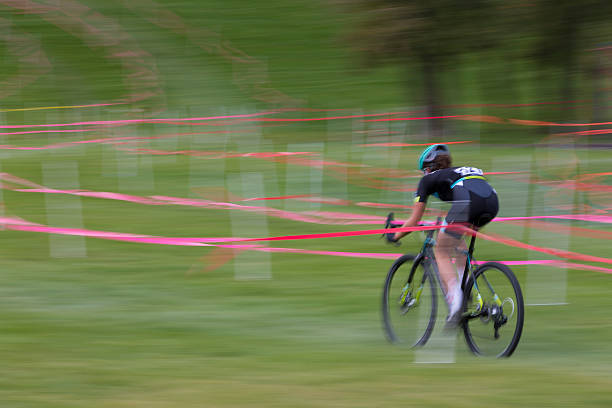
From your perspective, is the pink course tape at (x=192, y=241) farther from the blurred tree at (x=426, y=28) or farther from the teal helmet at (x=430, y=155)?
the blurred tree at (x=426, y=28)

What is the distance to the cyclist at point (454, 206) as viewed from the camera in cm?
618

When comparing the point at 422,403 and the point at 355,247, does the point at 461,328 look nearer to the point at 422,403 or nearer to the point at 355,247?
the point at 422,403

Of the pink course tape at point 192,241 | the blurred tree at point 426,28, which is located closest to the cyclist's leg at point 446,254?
the pink course tape at point 192,241

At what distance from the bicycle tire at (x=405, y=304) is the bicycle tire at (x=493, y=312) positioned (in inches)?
13.8

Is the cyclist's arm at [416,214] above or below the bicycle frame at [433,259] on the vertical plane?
above

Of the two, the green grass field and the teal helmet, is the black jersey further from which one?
the green grass field

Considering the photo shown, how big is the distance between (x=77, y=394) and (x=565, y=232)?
821 centimetres

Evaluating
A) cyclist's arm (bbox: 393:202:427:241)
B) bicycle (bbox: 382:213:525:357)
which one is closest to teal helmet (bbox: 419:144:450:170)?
cyclist's arm (bbox: 393:202:427:241)

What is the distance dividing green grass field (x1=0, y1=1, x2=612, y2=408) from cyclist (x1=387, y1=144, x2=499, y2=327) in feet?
1.84

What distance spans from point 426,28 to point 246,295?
16.1 metres

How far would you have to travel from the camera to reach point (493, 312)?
607cm

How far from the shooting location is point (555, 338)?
704cm

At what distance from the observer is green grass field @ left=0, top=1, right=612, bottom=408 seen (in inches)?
205

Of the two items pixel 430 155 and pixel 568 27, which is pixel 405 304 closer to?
pixel 430 155
